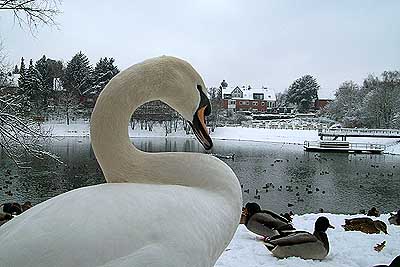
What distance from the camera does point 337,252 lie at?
5.45 metres

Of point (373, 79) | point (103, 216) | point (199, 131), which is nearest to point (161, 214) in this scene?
point (103, 216)

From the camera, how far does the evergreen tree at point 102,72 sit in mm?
52909

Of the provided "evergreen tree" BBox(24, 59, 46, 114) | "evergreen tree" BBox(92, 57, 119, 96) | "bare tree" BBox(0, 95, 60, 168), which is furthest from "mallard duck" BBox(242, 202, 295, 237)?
"evergreen tree" BBox(92, 57, 119, 96)

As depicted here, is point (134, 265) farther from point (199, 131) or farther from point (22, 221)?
point (199, 131)

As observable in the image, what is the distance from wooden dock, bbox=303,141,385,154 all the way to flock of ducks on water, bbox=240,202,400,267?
29.0 metres

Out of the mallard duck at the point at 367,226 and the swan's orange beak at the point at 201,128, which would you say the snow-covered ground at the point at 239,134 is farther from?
the swan's orange beak at the point at 201,128

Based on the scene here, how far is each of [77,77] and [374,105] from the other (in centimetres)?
3781

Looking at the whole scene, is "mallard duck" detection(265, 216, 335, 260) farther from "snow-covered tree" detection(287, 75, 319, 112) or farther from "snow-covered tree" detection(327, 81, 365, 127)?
"snow-covered tree" detection(287, 75, 319, 112)

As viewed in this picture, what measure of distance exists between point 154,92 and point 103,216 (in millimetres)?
745

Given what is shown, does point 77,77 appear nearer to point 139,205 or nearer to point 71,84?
point 71,84

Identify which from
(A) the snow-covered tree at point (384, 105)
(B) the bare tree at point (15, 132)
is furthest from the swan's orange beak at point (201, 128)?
(A) the snow-covered tree at point (384, 105)

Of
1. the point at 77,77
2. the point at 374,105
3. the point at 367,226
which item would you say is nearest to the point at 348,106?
the point at 374,105

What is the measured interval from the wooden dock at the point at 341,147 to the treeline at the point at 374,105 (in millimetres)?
17972

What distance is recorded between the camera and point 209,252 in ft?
5.74
